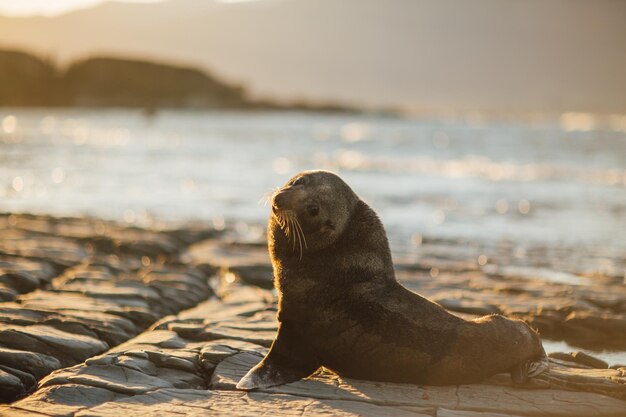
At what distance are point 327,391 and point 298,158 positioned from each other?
42.4m

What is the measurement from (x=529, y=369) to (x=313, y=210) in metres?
2.16

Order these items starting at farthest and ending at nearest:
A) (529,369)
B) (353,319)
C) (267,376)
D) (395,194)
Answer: (395,194)
(529,369)
(353,319)
(267,376)

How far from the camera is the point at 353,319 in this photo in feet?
21.4

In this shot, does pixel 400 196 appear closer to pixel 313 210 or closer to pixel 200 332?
pixel 200 332

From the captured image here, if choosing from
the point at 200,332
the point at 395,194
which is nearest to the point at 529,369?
the point at 200,332

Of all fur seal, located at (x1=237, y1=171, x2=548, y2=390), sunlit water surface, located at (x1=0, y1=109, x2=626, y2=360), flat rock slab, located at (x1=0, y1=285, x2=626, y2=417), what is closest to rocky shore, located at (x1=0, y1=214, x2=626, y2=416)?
flat rock slab, located at (x1=0, y1=285, x2=626, y2=417)

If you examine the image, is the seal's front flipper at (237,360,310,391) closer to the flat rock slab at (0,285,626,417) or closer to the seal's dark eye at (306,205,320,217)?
the flat rock slab at (0,285,626,417)

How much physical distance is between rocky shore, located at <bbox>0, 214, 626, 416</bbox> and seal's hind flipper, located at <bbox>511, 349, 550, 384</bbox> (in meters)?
0.08

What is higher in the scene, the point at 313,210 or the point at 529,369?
the point at 313,210

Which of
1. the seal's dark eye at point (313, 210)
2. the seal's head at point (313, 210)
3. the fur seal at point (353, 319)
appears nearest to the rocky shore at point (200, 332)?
the fur seal at point (353, 319)

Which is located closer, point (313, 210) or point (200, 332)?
point (313, 210)

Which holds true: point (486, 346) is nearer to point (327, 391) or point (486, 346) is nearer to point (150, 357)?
point (327, 391)

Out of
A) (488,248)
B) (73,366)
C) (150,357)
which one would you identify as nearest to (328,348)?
(150,357)

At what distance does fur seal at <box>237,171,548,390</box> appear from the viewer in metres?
6.40
